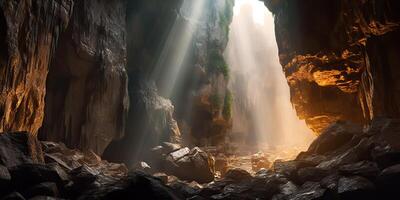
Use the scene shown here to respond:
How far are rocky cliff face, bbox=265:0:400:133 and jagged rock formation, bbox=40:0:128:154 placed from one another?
27.9 ft

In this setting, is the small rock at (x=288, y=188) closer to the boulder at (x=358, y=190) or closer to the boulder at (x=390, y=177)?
the boulder at (x=358, y=190)

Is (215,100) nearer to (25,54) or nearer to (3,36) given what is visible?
(25,54)

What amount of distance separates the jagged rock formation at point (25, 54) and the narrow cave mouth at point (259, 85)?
39.8 meters

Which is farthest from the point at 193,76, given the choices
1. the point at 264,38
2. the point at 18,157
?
the point at 264,38

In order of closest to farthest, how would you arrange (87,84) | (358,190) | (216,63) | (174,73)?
(358,190), (87,84), (174,73), (216,63)

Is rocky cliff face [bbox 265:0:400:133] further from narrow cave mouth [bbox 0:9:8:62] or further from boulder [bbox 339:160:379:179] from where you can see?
narrow cave mouth [bbox 0:9:8:62]

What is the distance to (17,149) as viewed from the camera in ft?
20.2

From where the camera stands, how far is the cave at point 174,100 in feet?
19.4

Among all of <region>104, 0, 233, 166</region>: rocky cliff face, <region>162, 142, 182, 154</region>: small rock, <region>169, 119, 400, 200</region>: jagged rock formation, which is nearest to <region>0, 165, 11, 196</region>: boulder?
<region>169, 119, 400, 200</region>: jagged rock formation

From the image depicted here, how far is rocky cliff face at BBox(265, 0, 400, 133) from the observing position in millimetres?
9695

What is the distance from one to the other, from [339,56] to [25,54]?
11427mm

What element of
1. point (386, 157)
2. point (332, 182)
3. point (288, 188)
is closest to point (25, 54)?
point (288, 188)

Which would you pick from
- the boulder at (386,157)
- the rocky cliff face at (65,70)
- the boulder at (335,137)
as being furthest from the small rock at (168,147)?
the boulder at (386,157)

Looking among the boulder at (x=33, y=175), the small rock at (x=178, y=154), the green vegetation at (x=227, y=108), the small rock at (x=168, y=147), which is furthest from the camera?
the green vegetation at (x=227, y=108)
